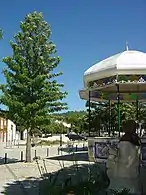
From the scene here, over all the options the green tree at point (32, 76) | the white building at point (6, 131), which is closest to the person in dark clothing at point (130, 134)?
the green tree at point (32, 76)

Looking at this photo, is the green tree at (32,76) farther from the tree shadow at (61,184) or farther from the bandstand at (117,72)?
the tree shadow at (61,184)

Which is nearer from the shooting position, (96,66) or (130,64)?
(130,64)

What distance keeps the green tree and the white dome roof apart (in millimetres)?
6863

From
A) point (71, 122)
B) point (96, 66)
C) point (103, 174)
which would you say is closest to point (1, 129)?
point (71, 122)

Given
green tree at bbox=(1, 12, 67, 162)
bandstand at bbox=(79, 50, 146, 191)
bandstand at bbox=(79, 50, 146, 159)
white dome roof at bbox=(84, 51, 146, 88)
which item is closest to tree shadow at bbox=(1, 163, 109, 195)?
bandstand at bbox=(79, 50, 146, 191)

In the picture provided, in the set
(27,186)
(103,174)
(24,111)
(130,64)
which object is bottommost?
(27,186)

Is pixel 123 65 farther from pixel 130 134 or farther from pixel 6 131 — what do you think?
pixel 6 131

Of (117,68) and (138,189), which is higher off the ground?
(117,68)

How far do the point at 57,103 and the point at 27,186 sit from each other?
10.5 m

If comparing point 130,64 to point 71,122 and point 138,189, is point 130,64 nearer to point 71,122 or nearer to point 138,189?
point 138,189

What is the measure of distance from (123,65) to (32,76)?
8745mm

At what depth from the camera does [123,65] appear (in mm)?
14422

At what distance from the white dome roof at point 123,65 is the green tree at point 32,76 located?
686cm

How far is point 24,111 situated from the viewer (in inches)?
830
